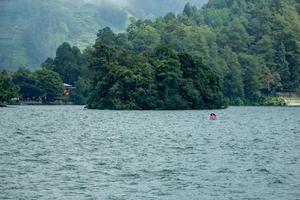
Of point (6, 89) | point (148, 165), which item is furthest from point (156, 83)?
point (148, 165)

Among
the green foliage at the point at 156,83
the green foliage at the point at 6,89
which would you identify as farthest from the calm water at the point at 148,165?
the green foliage at the point at 6,89

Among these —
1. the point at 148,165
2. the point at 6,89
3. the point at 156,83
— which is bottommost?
the point at 148,165

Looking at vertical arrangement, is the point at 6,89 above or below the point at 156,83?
below

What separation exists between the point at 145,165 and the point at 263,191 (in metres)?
12.8

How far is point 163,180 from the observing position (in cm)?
4662

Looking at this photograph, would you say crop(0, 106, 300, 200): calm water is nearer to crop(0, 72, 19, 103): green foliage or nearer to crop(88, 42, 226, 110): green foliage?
crop(88, 42, 226, 110): green foliage

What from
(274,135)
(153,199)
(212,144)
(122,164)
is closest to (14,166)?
(122,164)

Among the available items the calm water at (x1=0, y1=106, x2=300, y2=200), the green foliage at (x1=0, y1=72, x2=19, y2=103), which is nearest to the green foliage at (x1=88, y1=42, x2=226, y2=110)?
the green foliage at (x1=0, y1=72, x2=19, y2=103)

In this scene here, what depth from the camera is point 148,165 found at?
54.1 m

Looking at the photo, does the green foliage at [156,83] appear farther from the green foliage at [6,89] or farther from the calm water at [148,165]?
the calm water at [148,165]

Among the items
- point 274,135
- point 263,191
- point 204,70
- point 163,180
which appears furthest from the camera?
point 204,70

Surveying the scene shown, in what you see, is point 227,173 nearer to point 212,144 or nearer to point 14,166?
point 14,166

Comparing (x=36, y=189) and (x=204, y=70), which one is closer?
(x=36, y=189)

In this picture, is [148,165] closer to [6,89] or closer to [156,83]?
[156,83]
